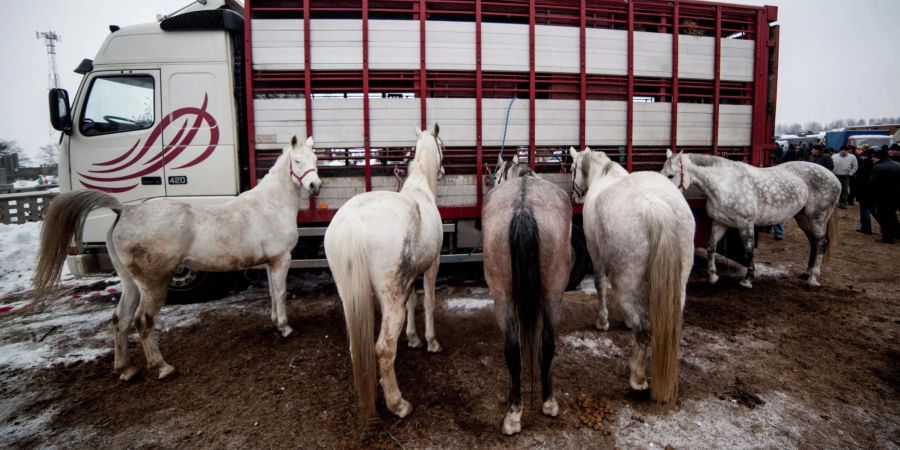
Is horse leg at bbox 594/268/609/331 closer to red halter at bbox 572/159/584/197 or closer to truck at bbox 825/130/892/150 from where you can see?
red halter at bbox 572/159/584/197

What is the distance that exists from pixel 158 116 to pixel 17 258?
223 inches

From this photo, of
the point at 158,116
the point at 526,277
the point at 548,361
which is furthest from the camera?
the point at 158,116

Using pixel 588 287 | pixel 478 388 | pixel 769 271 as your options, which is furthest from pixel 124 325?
pixel 769 271

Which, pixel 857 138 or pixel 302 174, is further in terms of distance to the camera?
pixel 857 138

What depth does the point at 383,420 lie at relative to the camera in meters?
2.64

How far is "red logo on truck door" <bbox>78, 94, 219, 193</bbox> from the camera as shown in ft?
14.3

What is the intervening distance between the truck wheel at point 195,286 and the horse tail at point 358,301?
3.38 metres

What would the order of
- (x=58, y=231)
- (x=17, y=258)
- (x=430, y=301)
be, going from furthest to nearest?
(x=17, y=258) → (x=430, y=301) → (x=58, y=231)

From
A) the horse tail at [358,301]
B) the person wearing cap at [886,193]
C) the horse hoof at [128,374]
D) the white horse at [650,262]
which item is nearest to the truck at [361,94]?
the horse hoof at [128,374]

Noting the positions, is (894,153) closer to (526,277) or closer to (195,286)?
(526,277)

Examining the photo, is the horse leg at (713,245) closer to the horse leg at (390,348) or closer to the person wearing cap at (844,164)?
the horse leg at (390,348)

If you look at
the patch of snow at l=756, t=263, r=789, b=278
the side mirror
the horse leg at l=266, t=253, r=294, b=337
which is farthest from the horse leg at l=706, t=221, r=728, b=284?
the side mirror

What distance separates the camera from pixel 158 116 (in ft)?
14.3

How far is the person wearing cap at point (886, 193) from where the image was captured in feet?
24.5
